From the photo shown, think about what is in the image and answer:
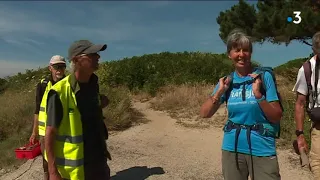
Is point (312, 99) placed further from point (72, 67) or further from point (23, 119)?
point (23, 119)

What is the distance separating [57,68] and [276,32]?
9746 mm

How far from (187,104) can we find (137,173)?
5.94m

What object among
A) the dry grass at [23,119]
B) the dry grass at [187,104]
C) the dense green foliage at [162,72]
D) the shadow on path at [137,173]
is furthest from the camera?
the dense green foliage at [162,72]

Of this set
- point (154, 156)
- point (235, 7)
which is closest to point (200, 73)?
point (235, 7)

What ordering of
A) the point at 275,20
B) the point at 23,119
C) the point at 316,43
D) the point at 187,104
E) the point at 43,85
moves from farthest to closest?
the point at 275,20 < the point at 187,104 < the point at 23,119 < the point at 43,85 < the point at 316,43

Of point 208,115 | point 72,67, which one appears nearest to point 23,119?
point 72,67

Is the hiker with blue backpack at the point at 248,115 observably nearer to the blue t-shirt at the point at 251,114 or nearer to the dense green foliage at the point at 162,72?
the blue t-shirt at the point at 251,114

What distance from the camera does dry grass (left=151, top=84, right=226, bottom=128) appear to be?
32.2 feet

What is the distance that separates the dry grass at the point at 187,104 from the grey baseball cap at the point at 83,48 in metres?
6.76

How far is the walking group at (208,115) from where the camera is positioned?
2.67 metres

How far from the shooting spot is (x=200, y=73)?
49.6 feet

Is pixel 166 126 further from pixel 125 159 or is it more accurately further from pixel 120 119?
pixel 125 159

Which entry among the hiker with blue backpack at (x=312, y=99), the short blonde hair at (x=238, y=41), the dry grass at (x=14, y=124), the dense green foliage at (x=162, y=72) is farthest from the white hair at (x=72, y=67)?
the dense green foliage at (x=162, y=72)

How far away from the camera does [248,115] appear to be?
2.76 metres
